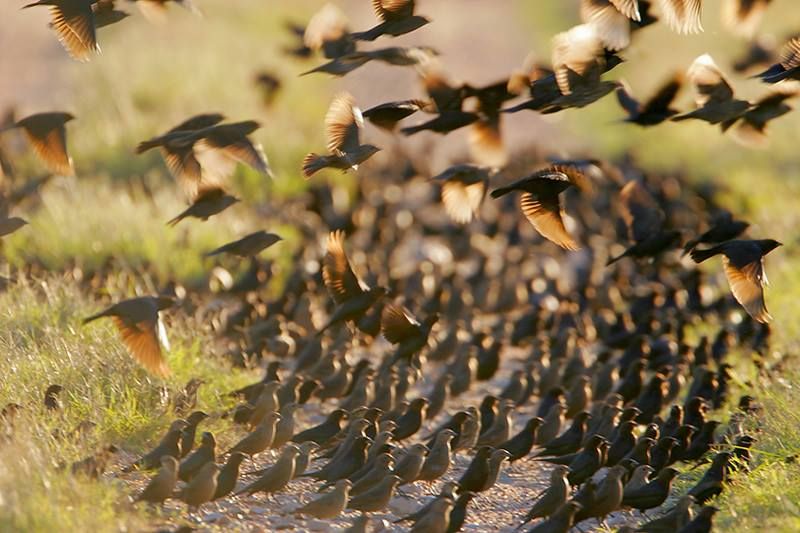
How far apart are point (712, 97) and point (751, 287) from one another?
1209 mm

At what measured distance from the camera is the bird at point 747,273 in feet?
22.3

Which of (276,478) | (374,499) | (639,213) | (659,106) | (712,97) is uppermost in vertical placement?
(712,97)

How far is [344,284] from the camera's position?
7.43 m

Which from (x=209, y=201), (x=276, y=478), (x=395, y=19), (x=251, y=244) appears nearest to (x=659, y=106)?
(x=395, y=19)

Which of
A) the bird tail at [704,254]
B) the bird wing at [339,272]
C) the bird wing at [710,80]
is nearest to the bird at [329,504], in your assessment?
the bird wing at [339,272]

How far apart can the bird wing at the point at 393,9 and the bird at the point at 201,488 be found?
2522 mm

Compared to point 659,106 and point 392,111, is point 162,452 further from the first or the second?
point 659,106

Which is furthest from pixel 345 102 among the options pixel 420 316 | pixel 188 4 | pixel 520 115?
pixel 520 115

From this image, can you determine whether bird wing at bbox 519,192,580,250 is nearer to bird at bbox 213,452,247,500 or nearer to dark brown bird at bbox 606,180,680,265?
dark brown bird at bbox 606,180,680,265

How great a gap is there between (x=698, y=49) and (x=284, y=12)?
7.87 m

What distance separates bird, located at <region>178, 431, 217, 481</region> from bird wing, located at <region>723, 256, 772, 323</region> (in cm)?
264

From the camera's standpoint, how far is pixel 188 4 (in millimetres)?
7902

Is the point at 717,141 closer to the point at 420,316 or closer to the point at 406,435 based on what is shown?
the point at 420,316

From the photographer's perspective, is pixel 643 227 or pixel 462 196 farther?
pixel 643 227
